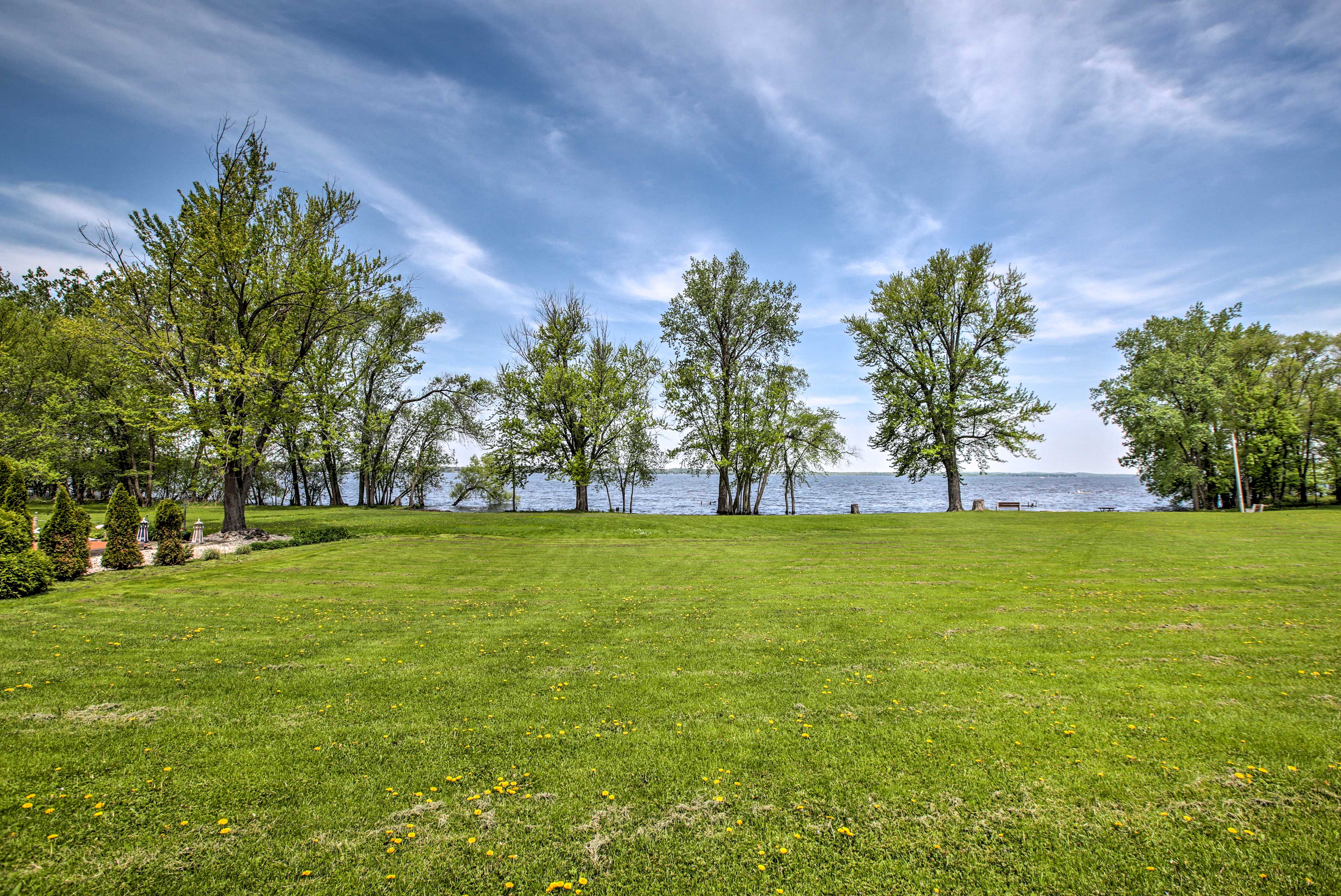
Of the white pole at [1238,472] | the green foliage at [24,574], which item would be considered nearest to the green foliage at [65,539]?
the green foliage at [24,574]

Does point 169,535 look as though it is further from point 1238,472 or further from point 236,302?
point 1238,472

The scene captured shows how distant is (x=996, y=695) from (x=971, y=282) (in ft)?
116

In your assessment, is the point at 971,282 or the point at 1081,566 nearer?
the point at 1081,566

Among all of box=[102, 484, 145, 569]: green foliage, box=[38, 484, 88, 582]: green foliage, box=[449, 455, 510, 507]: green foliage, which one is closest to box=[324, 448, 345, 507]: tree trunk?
box=[449, 455, 510, 507]: green foliage

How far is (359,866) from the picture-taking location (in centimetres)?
386

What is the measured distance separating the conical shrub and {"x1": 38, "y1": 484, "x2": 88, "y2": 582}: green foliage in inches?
71.2

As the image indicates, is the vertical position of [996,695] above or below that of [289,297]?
below

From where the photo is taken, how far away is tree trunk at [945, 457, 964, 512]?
35.2m

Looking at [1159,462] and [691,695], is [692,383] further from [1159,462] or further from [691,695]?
[1159,462]

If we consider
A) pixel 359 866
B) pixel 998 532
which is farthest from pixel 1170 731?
pixel 998 532

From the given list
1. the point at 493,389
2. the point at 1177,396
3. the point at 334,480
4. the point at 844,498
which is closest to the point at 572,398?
the point at 493,389

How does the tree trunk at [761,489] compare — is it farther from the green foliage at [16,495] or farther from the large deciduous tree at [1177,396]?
the green foliage at [16,495]

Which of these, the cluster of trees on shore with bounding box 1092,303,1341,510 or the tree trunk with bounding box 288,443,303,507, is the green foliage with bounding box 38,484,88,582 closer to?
the tree trunk with bounding box 288,443,303,507

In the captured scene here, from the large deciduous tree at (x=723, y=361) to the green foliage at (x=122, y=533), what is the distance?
2664 cm
